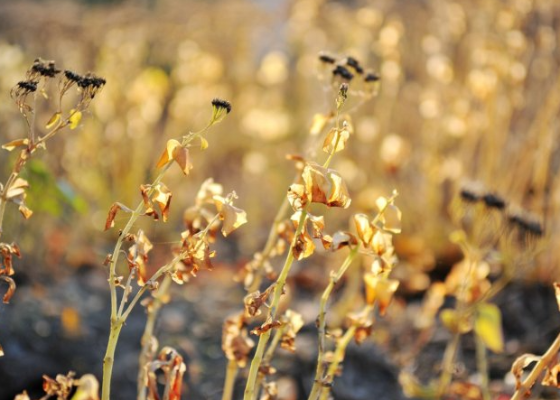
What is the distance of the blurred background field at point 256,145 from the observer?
248 cm

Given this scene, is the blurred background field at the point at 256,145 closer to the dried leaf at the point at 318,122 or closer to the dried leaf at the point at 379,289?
the dried leaf at the point at 318,122

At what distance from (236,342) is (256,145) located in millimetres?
2886

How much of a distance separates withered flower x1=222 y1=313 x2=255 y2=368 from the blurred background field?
2.42ft

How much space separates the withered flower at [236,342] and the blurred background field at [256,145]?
0.74 meters

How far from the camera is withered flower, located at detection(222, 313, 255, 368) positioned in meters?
1.35

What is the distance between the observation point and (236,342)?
4.46 ft

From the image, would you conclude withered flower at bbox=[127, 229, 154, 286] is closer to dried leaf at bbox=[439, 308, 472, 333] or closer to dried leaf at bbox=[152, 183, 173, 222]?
dried leaf at bbox=[152, 183, 173, 222]

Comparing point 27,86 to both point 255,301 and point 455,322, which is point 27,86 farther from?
point 455,322

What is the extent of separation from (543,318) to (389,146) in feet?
2.80

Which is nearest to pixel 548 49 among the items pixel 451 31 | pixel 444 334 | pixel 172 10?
pixel 451 31

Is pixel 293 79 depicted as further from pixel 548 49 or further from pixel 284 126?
pixel 548 49

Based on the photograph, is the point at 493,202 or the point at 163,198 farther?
the point at 493,202

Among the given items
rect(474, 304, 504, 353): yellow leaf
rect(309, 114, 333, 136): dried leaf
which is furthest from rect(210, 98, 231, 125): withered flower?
rect(474, 304, 504, 353): yellow leaf

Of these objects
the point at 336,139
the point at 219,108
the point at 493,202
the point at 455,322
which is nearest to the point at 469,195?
the point at 493,202
